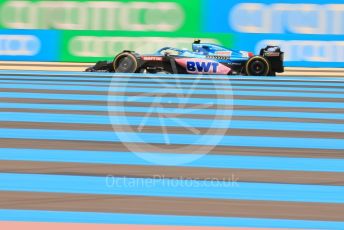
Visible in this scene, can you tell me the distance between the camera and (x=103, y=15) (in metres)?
19.9

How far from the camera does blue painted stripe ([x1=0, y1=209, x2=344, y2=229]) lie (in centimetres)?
428

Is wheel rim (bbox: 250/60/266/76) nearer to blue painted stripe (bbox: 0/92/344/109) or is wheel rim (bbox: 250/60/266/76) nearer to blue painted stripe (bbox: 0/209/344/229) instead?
blue painted stripe (bbox: 0/92/344/109)

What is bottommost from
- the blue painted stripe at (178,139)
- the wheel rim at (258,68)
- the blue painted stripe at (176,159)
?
the wheel rim at (258,68)

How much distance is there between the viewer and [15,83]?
14.2 meters

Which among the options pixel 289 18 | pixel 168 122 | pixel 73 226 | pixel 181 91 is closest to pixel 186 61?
pixel 181 91

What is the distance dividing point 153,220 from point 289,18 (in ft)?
50.3

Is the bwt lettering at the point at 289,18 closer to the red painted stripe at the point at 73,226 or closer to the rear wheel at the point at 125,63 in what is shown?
the rear wheel at the point at 125,63

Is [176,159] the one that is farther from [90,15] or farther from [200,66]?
[90,15]

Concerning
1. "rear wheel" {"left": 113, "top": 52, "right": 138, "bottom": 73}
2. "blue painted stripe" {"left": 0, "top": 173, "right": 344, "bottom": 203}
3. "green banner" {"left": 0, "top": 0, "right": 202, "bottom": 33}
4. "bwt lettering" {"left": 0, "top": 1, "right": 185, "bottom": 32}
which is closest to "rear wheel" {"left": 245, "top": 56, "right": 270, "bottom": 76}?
"rear wheel" {"left": 113, "top": 52, "right": 138, "bottom": 73}

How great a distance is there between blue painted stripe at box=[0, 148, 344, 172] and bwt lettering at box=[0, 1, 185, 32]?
12947 millimetres

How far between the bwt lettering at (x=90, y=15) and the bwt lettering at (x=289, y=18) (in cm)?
141

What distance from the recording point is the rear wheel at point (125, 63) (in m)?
16.3

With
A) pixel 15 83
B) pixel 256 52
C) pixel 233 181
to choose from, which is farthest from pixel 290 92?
pixel 233 181

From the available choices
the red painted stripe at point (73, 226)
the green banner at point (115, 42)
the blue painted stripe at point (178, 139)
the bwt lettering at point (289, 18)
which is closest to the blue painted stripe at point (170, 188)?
the red painted stripe at point (73, 226)
